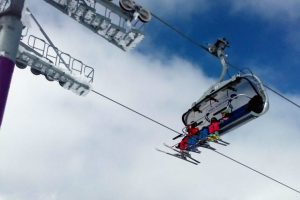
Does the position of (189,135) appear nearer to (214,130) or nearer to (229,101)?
(214,130)

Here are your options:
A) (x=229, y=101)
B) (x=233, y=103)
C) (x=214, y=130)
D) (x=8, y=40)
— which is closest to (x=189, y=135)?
(x=214, y=130)

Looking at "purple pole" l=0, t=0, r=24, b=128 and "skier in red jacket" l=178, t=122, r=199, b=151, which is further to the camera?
"skier in red jacket" l=178, t=122, r=199, b=151

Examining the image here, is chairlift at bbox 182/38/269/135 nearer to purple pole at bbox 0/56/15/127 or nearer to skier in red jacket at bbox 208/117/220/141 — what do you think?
skier in red jacket at bbox 208/117/220/141

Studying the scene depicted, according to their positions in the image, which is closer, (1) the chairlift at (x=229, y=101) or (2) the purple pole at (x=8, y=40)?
(2) the purple pole at (x=8, y=40)

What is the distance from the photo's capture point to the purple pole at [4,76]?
10922mm

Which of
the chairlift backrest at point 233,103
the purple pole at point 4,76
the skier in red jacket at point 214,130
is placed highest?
the chairlift backrest at point 233,103

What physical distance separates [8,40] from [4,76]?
1005 mm

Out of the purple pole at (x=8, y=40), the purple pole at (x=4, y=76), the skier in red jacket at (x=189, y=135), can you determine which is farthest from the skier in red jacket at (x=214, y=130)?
the purple pole at (x=4, y=76)

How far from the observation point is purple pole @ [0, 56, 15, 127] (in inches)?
430

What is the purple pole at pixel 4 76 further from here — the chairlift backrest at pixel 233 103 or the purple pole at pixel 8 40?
the chairlift backrest at pixel 233 103

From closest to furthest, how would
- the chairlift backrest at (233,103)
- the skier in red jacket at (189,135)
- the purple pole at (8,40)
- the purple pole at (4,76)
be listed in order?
the purple pole at (4,76) < the purple pole at (8,40) < the chairlift backrest at (233,103) < the skier in red jacket at (189,135)

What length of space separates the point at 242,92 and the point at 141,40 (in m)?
4.27

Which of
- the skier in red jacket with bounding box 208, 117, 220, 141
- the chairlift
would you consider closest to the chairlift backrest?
the chairlift

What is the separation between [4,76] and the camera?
11180mm
